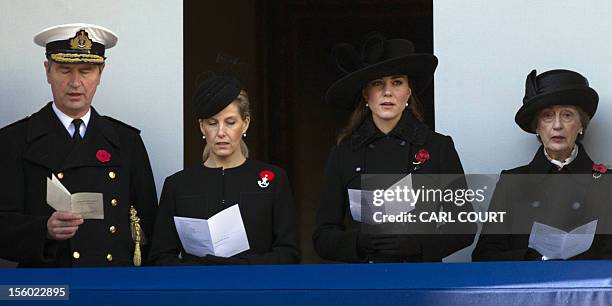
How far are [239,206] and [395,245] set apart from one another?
584 mm

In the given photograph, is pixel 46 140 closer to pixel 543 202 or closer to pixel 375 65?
pixel 375 65

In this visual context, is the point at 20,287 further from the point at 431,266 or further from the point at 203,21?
the point at 203,21

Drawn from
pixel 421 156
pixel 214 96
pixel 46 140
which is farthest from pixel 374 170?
pixel 46 140

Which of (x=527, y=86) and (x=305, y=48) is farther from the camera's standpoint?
(x=305, y=48)

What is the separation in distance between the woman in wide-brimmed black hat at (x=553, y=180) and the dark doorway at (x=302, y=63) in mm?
2194

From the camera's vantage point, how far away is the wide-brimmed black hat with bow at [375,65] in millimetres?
5113

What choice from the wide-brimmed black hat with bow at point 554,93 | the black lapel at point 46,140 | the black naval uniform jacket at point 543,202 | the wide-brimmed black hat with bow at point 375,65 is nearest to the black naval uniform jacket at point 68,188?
the black lapel at point 46,140

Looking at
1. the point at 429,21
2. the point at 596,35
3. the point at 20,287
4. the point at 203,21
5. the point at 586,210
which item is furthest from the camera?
the point at 429,21

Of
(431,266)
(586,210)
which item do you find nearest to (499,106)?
(586,210)

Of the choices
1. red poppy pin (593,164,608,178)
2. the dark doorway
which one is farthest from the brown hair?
the dark doorway

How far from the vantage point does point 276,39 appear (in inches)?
Result: 301

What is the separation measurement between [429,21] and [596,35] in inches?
78.3

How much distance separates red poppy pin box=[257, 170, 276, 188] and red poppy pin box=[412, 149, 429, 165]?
53cm

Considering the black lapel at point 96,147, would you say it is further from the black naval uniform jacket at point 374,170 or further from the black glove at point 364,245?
the black glove at point 364,245
